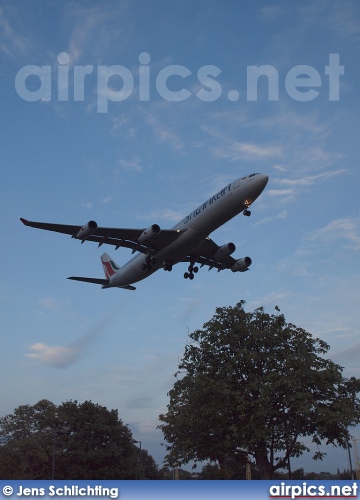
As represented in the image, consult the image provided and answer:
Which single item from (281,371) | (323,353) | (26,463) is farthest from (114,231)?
(26,463)

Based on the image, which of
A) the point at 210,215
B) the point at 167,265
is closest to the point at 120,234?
the point at 167,265

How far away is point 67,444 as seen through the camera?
79812 mm

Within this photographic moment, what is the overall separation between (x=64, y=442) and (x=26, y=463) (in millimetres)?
11853

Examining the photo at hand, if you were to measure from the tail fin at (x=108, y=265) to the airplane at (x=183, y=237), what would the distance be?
5581 mm

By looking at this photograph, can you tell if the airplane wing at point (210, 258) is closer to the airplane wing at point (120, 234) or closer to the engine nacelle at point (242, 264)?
the engine nacelle at point (242, 264)

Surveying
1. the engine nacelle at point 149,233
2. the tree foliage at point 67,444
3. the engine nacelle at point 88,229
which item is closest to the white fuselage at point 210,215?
the engine nacelle at point 149,233

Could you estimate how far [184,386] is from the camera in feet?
140

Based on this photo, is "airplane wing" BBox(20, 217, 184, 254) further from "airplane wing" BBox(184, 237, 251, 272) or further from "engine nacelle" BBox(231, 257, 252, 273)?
"engine nacelle" BBox(231, 257, 252, 273)

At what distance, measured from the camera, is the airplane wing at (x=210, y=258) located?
45.8m

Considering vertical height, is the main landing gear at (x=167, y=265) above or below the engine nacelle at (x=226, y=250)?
below

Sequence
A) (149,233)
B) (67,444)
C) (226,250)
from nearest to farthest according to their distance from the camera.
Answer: (149,233) < (226,250) < (67,444)

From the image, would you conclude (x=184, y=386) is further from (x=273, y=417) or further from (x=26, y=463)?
(x=26, y=463)

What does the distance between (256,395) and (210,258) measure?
42.3ft

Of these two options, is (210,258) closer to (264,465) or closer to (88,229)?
(88,229)
